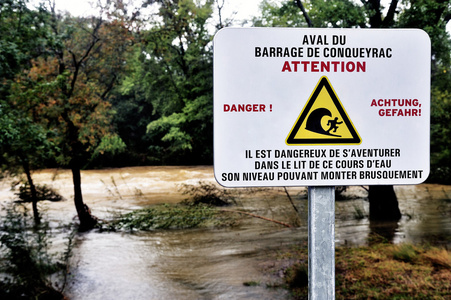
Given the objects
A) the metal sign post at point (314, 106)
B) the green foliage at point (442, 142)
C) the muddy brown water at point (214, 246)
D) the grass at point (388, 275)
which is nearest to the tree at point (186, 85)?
the muddy brown water at point (214, 246)

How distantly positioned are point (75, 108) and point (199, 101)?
12.4 meters

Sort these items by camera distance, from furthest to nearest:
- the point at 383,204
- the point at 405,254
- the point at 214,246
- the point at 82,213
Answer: the point at 82,213, the point at 383,204, the point at 214,246, the point at 405,254

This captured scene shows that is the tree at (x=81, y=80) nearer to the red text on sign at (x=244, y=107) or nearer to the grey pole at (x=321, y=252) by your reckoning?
the red text on sign at (x=244, y=107)

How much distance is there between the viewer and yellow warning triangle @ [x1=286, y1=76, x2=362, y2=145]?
64.2 inches

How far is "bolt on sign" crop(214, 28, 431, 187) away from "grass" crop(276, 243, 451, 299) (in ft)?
18.3

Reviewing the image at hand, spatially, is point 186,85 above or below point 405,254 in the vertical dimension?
above

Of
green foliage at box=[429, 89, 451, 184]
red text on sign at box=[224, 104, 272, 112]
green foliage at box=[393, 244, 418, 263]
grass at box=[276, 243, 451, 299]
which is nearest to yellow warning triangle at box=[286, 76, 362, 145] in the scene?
red text on sign at box=[224, 104, 272, 112]

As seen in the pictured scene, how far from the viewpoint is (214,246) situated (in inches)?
492

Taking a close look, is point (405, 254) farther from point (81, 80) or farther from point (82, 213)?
point (81, 80)

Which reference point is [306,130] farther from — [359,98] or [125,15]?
[125,15]

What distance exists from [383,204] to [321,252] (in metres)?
13.4

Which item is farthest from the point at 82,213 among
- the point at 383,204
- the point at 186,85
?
the point at 186,85

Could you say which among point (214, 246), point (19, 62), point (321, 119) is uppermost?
point (19, 62)

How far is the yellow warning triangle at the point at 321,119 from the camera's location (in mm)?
1632
